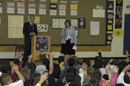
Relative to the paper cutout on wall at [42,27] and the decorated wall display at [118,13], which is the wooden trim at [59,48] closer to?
the paper cutout on wall at [42,27]

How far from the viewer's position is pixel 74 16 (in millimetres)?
7672

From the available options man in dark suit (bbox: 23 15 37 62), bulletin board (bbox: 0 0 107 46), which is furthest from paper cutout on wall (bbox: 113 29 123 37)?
man in dark suit (bbox: 23 15 37 62)

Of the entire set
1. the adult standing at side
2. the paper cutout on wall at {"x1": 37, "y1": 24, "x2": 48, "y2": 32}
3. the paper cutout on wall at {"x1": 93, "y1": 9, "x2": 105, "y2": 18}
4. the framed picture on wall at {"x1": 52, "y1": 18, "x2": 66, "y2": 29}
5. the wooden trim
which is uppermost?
the paper cutout on wall at {"x1": 93, "y1": 9, "x2": 105, "y2": 18}

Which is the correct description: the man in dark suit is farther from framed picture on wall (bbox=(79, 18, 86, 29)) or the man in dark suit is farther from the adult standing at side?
framed picture on wall (bbox=(79, 18, 86, 29))

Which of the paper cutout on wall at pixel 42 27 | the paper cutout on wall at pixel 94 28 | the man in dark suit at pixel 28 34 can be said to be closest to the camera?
the man in dark suit at pixel 28 34

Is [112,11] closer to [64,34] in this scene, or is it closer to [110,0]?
[110,0]

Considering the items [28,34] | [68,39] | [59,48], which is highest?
[28,34]

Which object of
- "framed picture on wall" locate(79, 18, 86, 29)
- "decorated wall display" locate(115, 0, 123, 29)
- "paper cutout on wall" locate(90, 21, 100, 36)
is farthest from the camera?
"decorated wall display" locate(115, 0, 123, 29)

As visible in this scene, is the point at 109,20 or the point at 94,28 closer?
the point at 94,28

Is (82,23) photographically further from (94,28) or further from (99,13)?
(99,13)

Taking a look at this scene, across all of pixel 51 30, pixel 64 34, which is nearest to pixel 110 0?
pixel 51 30

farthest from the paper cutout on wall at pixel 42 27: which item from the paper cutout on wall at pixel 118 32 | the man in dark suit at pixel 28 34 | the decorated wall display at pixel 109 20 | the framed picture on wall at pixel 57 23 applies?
the paper cutout on wall at pixel 118 32

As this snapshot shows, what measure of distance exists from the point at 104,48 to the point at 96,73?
5760 millimetres

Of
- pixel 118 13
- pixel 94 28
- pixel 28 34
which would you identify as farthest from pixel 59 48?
pixel 118 13
